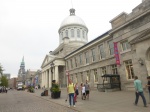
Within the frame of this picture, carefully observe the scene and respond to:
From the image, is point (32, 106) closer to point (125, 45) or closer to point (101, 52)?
point (125, 45)

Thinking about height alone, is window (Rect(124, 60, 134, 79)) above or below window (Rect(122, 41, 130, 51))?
below

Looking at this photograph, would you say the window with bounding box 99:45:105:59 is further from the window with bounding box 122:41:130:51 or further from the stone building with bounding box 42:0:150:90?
the window with bounding box 122:41:130:51

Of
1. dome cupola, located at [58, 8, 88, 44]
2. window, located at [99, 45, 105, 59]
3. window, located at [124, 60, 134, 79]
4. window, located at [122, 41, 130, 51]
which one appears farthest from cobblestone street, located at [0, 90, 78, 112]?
dome cupola, located at [58, 8, 88, 44]

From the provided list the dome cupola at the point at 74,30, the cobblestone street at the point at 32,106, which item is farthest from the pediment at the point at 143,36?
the dome cupola at the point at 74,30

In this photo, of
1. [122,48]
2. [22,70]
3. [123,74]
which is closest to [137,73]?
[123,74]

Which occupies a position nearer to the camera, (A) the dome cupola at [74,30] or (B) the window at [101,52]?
(B) the window at [101,52]

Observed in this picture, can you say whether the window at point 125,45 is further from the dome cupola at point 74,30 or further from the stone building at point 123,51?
the dome cupola at point 74,30

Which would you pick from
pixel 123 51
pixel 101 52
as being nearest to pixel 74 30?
pixel 101 52

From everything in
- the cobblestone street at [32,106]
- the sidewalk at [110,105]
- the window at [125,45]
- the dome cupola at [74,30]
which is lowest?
the cobblestone street at [32,106]

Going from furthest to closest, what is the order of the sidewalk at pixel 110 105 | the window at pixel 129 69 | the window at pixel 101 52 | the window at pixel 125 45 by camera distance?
the window at pixel 101 52 < the window at pixel 125 45 < the window at pixel 129 69 < the sidewalk at pixel 110 105

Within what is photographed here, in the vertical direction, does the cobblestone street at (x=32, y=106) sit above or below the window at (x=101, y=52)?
below

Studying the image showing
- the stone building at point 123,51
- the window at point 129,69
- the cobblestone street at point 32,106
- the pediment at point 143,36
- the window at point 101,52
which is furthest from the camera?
the window at point 101,52

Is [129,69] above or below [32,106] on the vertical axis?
above

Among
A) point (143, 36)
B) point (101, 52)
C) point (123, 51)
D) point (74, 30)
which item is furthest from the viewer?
point (74, 30)
